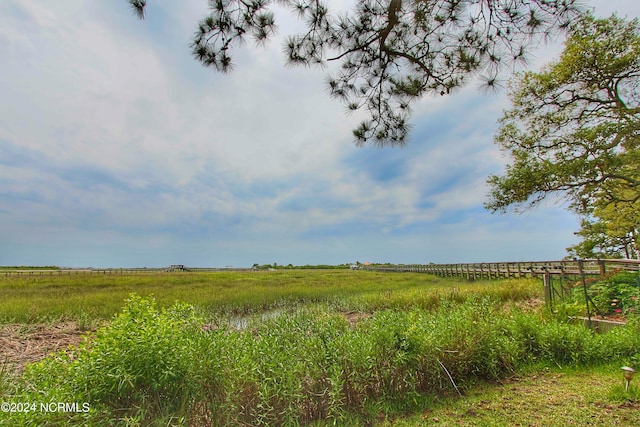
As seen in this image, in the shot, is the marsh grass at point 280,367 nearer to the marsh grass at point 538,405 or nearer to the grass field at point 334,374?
the grass field at point 334,374

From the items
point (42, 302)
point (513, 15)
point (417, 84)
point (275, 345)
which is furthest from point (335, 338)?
point (42, 302)

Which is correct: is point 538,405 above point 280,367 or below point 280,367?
below

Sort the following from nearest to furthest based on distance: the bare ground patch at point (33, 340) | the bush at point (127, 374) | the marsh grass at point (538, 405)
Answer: the bush at point (127, 374) → the marsh grass at point (538, 405) → the bare ground patch at point (33, 340)

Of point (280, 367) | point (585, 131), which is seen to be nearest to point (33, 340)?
point (280, 367)

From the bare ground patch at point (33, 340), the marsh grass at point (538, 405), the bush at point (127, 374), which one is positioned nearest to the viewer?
the bush at point (127, 374)

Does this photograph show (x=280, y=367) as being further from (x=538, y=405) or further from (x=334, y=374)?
(x=538, y=405)

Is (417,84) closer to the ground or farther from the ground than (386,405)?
farther from the ground

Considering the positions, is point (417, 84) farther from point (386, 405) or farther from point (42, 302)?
point (42, 302)

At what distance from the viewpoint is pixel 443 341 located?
3740 millimetres

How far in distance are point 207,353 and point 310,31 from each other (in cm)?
390

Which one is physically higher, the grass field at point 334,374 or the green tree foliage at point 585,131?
the green tree foliage at point 585,131

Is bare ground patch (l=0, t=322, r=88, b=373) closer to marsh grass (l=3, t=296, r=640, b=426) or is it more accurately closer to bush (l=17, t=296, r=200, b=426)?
bush (l=17, t=296, r=200, b=426)

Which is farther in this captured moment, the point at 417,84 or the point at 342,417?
the point at 417,84

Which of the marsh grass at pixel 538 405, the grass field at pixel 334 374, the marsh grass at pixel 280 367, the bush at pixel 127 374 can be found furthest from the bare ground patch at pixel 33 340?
the marsh grass at pixel 538 405
